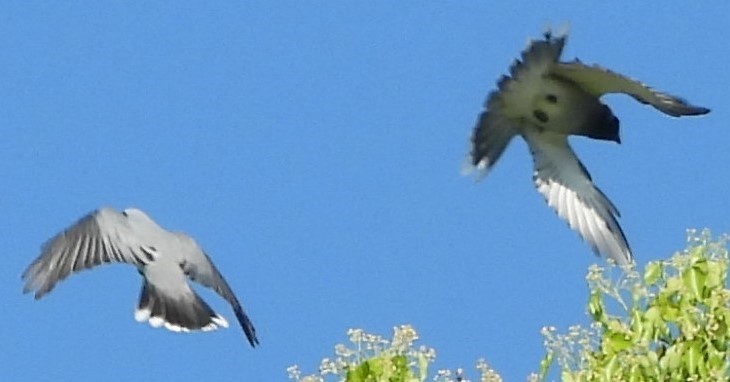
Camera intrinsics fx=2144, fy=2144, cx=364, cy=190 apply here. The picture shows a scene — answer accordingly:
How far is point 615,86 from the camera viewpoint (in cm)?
920

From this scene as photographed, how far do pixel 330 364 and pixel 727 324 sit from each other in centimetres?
110

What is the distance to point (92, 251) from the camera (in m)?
8.80

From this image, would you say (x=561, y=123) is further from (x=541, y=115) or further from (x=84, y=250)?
(x=84, y=250)

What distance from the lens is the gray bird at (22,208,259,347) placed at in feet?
28.1

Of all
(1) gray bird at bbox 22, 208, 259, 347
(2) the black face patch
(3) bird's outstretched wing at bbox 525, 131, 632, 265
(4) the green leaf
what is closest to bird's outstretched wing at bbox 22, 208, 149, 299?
(1) gray bird at bbox 22, 208, 259, 347

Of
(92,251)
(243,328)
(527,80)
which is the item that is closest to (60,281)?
(92,251)

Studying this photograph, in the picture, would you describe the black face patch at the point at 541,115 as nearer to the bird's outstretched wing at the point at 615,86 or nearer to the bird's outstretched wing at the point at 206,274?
the bird's outstretched wing at the point at 615,86

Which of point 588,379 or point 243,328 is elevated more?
point 243,328

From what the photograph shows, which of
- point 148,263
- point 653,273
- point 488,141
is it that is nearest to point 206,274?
point 148,263

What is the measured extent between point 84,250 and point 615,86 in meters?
2.36

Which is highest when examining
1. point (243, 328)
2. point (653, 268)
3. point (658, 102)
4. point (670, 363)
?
point (658, 102)

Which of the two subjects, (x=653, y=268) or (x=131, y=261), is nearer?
(x=653, y=268)

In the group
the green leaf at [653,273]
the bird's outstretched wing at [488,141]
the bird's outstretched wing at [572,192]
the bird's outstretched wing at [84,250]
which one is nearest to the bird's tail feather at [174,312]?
the bird's outstretched wing at [84,250]

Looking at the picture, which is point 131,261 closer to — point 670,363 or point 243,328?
point 243,328
